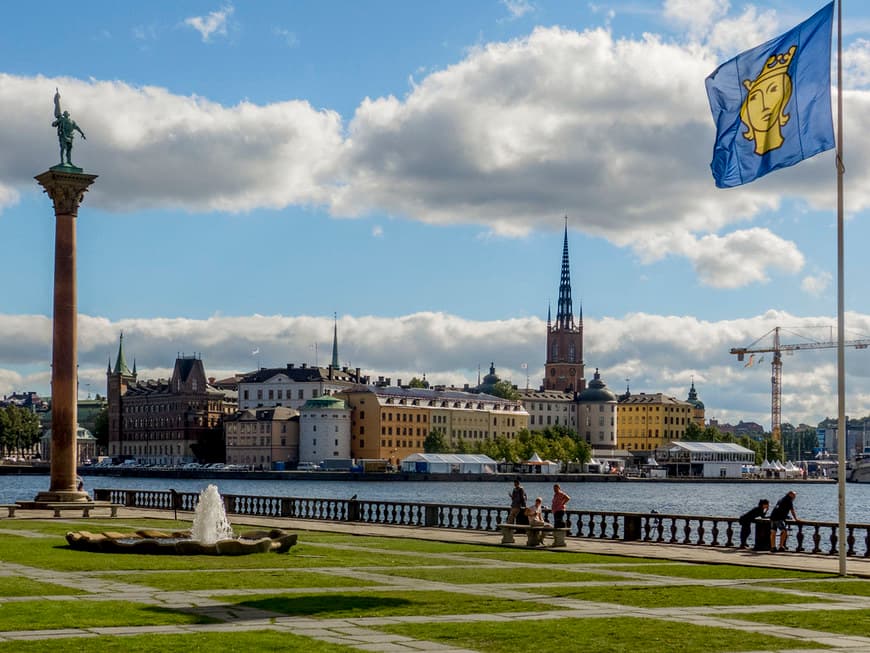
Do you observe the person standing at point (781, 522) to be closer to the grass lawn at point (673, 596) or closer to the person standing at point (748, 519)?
the person standing at point (748, 519)

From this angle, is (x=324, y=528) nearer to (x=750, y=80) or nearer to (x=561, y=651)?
(x=750, y=80)

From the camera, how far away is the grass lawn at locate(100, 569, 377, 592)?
900 inches

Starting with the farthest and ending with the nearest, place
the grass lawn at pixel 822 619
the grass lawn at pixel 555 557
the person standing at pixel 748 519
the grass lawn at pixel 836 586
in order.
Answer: the person standing at pixel 748 519
the grass lawn at pixel 555 557
the grass lawn at pixel 836 586
the grass lawn at pixel 822 619

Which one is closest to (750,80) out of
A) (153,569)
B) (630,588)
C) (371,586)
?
(630,588)

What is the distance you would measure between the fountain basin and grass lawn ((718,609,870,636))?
44.3 feet

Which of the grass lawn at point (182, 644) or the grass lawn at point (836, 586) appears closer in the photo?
the grass lawn at point (182, 644)

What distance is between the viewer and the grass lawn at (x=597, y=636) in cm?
1616

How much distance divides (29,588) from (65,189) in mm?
31660

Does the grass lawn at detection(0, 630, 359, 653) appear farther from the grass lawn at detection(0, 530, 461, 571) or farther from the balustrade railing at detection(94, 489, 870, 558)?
the balustrade railing at detection(94, 489, 870, 558)

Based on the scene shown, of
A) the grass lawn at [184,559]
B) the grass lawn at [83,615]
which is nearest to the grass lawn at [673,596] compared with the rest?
the grass lawn at [83,615]

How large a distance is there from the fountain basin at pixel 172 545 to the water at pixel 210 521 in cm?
190

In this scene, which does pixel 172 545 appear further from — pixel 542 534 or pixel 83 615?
pixel 83 615

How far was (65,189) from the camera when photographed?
5134 cm

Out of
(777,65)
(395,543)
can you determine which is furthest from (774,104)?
(395,543)
